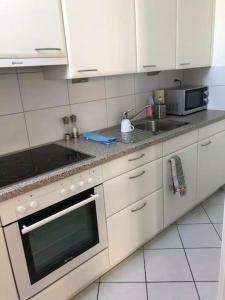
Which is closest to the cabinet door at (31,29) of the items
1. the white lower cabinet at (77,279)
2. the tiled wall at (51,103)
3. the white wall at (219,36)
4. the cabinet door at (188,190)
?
the tiled wall at (51,103)

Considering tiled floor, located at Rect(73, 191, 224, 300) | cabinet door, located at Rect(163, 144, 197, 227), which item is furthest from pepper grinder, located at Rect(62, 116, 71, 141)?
tiled floor, located at Rect(73, 191, 224, 300)

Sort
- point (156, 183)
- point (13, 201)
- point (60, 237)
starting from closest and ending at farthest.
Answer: point (13, 201)
point (60, 237)
point (156, 183)

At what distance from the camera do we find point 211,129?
232cm

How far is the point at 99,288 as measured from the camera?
168 cm

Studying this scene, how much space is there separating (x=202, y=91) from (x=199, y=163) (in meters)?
0.77

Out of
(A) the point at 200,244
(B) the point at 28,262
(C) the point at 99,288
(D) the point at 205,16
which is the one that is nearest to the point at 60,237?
(B) the point at 28,262

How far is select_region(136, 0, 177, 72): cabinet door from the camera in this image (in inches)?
71.5

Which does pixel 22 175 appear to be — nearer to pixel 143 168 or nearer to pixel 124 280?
pixel 143 168

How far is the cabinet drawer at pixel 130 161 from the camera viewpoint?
1.56 meters

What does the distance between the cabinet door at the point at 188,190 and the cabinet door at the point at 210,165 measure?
0.10 meters

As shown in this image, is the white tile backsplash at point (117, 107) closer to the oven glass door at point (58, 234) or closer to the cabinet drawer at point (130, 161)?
the cabinet drawer at point (130, 161)

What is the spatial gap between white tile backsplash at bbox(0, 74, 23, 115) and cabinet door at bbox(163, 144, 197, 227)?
3.61 ft

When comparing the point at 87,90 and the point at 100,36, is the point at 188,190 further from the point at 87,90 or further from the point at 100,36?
the point at 100,36

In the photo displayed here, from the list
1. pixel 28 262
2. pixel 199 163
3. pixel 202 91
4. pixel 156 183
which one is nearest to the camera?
pixel 28 262
